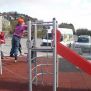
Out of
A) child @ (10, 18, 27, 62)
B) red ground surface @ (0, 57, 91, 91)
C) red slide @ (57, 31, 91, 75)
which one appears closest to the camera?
red slide @ (57, 31, 91, 75)

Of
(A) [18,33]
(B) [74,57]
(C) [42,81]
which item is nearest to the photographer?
(B) [74,57]

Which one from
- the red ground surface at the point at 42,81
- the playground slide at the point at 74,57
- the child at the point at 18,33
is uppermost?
the child at the point at 18,33

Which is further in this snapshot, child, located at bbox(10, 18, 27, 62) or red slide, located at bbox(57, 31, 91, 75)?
child, located at bbox(10, 18, 27, 62)

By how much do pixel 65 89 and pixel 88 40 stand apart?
2335cm

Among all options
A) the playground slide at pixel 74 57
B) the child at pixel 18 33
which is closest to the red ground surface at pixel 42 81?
the playground slide at pixel 74 57

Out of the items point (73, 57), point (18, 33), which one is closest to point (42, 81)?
point (73, 57)

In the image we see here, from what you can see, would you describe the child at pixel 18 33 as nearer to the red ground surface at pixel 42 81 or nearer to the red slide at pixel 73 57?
the red ground surface at pixel 42 81

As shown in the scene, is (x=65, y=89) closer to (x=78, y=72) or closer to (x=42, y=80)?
(x=42, y=80)

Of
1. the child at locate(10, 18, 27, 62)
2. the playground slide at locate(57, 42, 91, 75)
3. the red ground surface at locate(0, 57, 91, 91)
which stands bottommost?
the red ground surface at locate(0, 57, 91, 91)

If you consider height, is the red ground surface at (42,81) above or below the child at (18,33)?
below

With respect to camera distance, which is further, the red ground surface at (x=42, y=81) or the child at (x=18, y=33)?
the child at (x=18, y=33)

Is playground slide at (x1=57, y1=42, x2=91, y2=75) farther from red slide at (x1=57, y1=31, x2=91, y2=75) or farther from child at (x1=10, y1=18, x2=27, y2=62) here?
child at (x1=10, y1=18, x2=27, y2=62)

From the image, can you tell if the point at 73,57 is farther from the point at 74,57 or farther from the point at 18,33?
the point at 18,33

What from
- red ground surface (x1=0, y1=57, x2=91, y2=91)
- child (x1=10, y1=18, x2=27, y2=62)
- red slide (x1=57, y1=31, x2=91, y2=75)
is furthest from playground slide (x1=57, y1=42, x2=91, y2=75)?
child (x1=10, y1=18, x2=27, y2=62)
